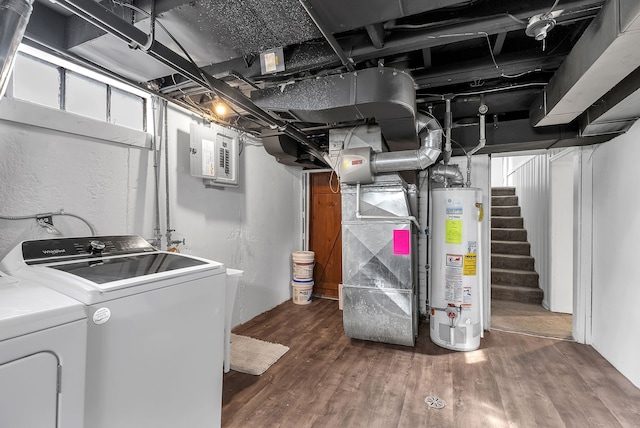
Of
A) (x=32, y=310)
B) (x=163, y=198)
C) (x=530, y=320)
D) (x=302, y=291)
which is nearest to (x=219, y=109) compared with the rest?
(x=163, y=198)

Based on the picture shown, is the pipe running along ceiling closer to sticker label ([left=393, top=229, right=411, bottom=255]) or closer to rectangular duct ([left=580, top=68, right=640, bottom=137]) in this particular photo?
rectangular duct ([left=580, top=68, right=640, bottom=137])

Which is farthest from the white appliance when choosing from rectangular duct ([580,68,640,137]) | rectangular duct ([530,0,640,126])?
rectangular duct ([580,68,640,137])

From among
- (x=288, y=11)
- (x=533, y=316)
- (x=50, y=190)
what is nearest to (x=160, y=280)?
(x=50, y=190)

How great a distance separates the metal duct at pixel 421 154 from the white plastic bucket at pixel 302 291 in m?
2.16

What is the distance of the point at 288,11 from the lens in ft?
4.55

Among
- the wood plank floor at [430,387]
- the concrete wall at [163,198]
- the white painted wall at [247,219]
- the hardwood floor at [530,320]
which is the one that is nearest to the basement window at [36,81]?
the concrete wall at [163,198]

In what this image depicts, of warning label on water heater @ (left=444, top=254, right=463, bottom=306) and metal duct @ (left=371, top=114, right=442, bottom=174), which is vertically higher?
metal duct @ (left=371, top=114, right=442, bottom=174)

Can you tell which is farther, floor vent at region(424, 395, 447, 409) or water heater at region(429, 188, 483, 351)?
water heater at region(429, 188, 483, 351)

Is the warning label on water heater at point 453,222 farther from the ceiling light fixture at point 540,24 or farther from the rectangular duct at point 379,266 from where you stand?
the ceiling light fixture at point 540,24

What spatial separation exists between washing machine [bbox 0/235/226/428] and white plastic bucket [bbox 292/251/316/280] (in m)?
2.54

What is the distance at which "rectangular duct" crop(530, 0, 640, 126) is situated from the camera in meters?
1.18

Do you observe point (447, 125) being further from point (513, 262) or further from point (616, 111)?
point (513, 262)

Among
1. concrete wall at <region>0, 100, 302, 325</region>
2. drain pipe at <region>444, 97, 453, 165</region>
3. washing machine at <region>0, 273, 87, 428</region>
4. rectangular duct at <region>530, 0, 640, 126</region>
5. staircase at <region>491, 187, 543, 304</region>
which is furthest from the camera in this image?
staircase at <region>491, 187, 543, 304</region>

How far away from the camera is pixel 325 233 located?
4.54m
